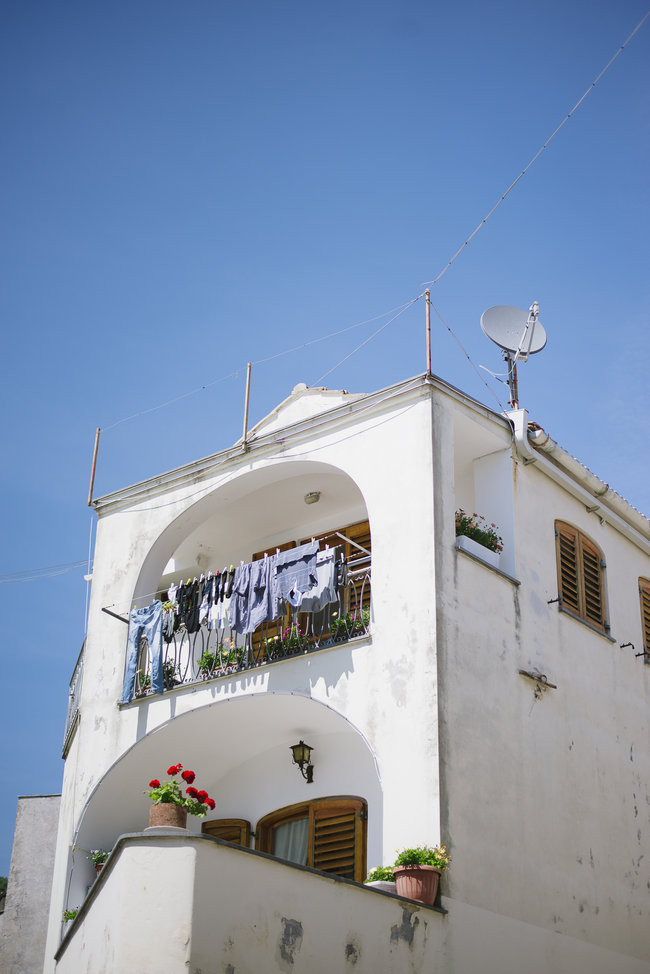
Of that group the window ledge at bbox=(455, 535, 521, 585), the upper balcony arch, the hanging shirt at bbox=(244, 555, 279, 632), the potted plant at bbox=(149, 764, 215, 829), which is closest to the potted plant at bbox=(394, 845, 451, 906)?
the potted plant at bbox=(149, 764, 215, 829)

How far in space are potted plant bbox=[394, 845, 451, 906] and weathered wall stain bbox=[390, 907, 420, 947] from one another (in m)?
0.19

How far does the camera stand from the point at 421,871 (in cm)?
1335

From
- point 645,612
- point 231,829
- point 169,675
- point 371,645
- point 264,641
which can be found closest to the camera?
point 371,645

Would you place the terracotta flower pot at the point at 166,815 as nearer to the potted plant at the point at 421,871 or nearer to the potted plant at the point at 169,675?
the potted plant at the point at 421,871

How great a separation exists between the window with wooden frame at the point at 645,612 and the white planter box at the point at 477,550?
3959mm

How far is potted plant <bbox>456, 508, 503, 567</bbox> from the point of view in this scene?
52.4 ft

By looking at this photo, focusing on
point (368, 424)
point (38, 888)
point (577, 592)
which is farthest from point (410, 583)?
point (38, 888)

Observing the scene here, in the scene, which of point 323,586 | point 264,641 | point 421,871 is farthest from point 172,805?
point 264,641

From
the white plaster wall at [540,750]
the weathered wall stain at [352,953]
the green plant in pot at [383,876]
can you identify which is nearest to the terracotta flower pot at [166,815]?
the weathered wall stain at [352,953]

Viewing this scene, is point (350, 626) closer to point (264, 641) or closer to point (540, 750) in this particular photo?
point (264, 641)

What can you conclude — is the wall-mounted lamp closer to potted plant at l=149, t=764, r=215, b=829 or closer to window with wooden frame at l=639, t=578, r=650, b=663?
potted plant at l=149, t=764, r=215, b=829

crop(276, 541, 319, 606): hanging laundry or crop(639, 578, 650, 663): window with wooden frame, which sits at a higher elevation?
crop(639, 578, 650, 663): window with wooden frame

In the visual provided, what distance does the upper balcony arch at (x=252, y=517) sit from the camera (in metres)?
18.5

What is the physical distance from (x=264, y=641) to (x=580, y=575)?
486 centimetres
